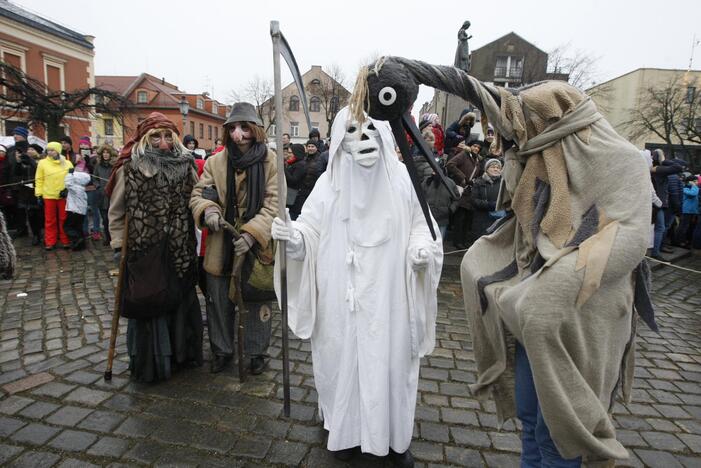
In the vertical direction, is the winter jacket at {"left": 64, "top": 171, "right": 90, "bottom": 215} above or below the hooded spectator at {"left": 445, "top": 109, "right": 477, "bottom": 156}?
below

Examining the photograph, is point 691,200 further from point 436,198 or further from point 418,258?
point 418,258

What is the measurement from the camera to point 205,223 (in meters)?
3.38

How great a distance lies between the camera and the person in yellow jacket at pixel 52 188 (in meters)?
8.04

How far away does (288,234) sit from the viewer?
260cm

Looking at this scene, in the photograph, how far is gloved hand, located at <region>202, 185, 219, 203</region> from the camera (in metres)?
3.49

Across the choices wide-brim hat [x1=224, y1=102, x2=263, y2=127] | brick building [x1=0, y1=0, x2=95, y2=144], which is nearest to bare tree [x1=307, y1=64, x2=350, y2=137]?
brick building [x1=0, y1=0, x2=95, y2=144]

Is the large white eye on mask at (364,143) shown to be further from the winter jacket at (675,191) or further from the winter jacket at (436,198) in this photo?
the winter jacket at (675,191)

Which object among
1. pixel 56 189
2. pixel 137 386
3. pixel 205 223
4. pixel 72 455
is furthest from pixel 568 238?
pixel 56 189

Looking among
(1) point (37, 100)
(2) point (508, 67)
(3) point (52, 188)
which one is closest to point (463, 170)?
(3) point (52, 188)

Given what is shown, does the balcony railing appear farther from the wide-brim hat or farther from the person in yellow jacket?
the wide-brim hat

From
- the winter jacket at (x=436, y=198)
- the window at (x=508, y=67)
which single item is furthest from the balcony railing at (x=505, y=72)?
the winter jacket at (x=436, y=198)

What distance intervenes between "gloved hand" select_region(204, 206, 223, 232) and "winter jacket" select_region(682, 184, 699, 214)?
10.9 meters

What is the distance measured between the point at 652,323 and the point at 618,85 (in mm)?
45157

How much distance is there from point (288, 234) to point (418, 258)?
2.64 feet
